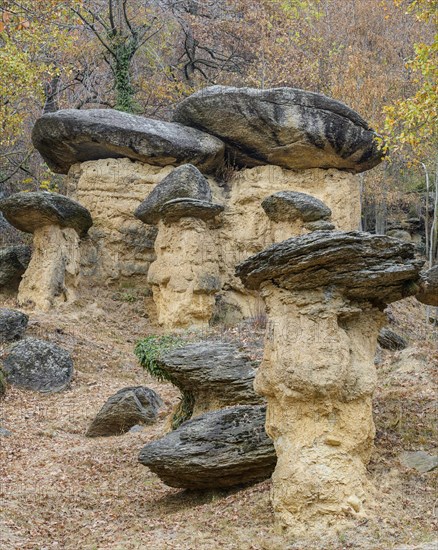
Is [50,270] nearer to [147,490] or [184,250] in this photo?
[184,250]

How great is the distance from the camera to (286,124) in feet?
57.5

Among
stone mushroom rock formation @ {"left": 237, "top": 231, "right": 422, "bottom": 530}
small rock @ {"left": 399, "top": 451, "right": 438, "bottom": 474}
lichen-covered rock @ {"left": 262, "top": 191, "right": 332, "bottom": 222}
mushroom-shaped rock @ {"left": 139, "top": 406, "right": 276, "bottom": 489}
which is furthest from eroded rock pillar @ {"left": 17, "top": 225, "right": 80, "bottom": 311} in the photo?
small rock @ {"left": 399, "top": 451, "right": 438, "bottom": 474}

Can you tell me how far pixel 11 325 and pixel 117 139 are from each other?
18.4 ft

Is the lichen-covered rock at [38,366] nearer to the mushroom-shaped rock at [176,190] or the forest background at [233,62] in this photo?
the mushroom-shaped rock at [176,190]

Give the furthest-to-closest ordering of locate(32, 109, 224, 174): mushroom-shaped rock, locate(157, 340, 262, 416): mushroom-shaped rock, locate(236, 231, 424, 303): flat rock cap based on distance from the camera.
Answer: locate(32, 109, 224, 174): mushroom-shaped rock
locate(157, 340, 262, 416): mushroom-shaped rock
locate(236, 231, 424, 303): flat rock cap

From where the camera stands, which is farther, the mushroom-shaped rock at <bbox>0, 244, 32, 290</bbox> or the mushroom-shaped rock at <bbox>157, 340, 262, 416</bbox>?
the mushroom-shaped rock at <bbox>0, 244, 32, 290</bbox>

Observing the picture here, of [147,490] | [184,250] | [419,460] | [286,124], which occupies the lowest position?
[147,490]

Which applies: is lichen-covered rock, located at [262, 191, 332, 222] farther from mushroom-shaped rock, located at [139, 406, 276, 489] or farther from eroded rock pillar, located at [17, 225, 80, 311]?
mushroom-shaped rock, located at [139, 406, 276, 489]

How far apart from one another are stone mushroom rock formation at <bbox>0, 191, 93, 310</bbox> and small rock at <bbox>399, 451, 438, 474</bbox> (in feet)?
34.6

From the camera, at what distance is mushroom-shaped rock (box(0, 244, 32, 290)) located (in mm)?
17547

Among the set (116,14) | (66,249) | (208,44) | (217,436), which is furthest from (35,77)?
(217,436)

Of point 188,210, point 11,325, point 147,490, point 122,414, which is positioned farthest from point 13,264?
point 147,490

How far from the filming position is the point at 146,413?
11.3 meters

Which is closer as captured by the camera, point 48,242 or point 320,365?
point 320,365
